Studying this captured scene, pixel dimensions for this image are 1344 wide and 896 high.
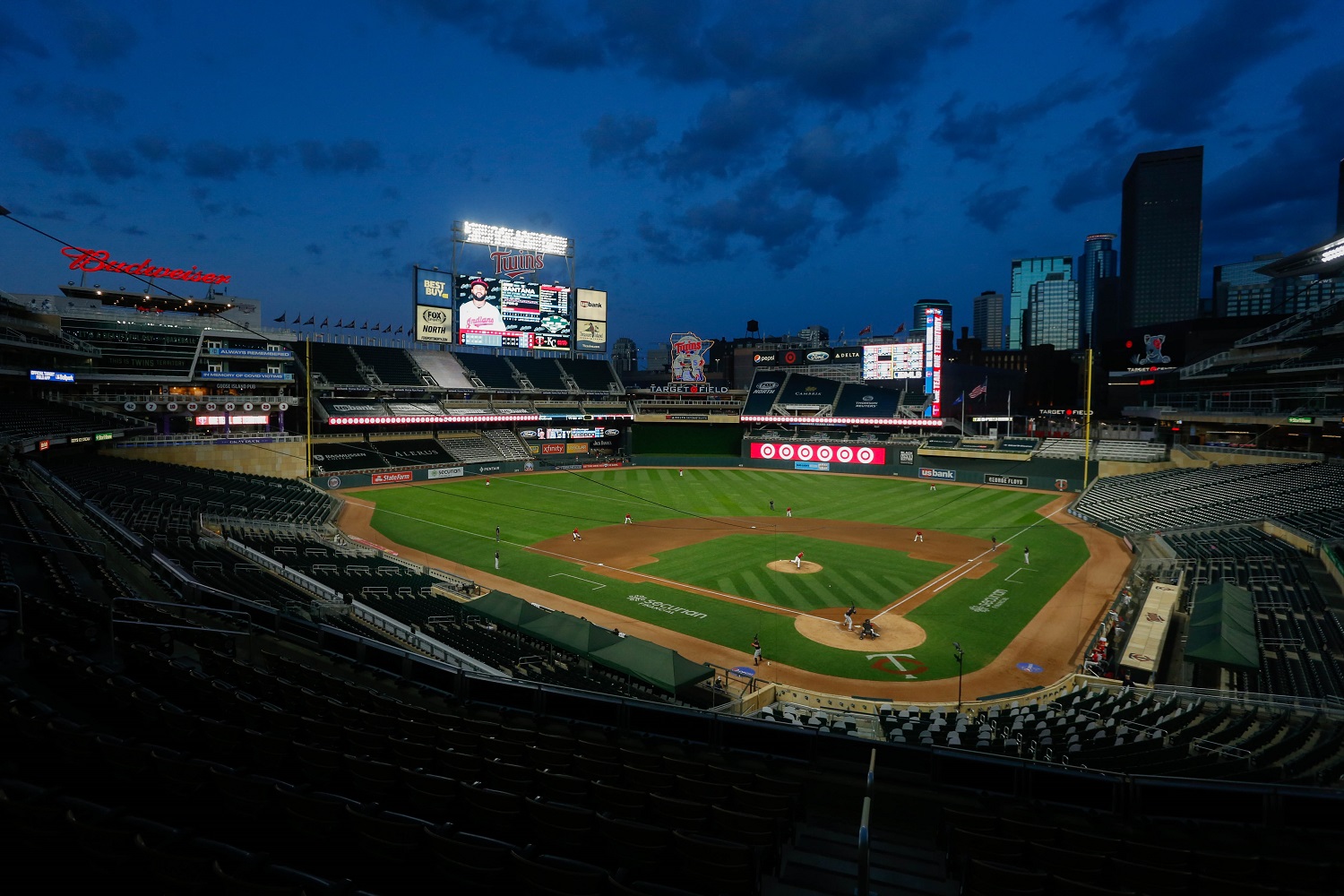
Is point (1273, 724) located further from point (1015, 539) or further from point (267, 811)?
point (1015, 539)

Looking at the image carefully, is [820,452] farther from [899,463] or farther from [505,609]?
[505,609]

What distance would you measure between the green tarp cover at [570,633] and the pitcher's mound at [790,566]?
1526 centimetres

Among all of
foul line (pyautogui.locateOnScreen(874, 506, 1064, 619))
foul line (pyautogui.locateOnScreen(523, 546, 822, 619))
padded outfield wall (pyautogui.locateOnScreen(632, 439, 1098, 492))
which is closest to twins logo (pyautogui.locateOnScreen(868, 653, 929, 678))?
foul line (pyautogui.locateOnScreen(874, 506, 1064, 619))

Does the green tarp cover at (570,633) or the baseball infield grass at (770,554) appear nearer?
the green tarp cover at (570,633)

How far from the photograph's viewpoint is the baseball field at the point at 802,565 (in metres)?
22.5

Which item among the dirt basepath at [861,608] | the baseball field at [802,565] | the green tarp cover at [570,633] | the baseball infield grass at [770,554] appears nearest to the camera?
the green tarp cover at [570,633]

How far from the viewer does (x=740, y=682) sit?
1948 centimetres

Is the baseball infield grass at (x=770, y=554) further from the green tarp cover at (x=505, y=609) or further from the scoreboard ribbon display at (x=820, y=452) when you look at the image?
the green tarp cover at (x=505, y=609)

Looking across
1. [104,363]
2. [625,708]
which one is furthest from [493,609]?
[104,363]

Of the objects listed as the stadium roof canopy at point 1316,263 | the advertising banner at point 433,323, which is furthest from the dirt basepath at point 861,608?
the advertising banner at point 433,323

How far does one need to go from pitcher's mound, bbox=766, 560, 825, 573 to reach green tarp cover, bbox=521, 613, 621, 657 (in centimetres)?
1526

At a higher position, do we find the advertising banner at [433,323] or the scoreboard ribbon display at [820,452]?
the advertising banner at [433,323]

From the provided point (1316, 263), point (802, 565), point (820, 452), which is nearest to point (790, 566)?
point (802, 565)

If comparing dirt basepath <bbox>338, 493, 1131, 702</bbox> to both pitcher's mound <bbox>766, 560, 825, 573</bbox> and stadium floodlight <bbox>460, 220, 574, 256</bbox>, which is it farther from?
stadium floodlight <bbox>460, 220, 574, 256</bbox>
